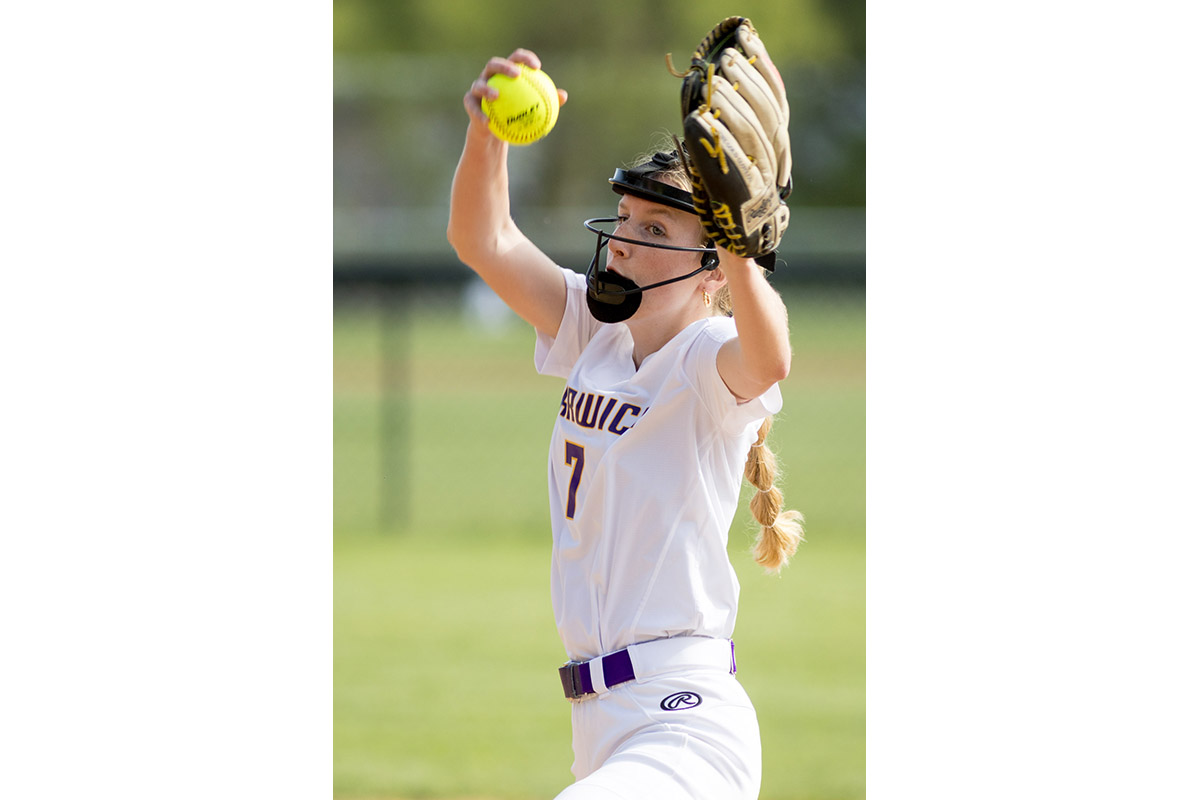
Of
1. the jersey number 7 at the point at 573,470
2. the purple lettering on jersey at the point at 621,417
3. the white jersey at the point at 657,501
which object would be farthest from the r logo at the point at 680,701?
the purple lettering on jersey at the point at 621,417

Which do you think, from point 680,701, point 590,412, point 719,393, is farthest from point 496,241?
point 680,701

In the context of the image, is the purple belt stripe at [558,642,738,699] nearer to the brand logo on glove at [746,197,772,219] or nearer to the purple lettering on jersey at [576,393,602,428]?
the purple lettering on jersey at [576,393,602,428]

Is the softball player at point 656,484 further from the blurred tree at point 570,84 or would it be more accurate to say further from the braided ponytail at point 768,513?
the blurred tree at point 570,84

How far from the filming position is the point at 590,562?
7.77 ft

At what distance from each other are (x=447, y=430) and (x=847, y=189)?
15.2 meters

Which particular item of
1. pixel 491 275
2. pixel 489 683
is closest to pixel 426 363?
pixel 489 683

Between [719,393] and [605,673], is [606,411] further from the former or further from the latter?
[605,673]

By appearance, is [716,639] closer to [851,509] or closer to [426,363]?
[851,509]

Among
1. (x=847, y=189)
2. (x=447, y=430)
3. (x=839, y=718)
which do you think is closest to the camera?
(x=839, y=718)

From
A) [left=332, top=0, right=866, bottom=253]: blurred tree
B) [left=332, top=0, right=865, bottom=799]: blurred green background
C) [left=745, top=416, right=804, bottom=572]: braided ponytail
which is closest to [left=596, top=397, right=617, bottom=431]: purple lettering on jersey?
[left=745, top=416, right=804, bottom=572]: braided ponytail

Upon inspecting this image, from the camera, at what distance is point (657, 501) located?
2.29 metres

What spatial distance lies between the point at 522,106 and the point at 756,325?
2.35ft

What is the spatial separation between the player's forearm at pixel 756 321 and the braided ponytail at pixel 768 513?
1.99 ft

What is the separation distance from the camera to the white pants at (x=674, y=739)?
2092mm
